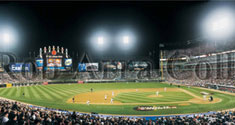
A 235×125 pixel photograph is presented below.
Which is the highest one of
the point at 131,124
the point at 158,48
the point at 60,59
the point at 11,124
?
the point at 158,48

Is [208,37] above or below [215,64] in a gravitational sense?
above

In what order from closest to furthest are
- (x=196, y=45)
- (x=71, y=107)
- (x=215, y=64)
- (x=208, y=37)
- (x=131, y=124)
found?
(x=131, y=124) < (x=71, y=107) < (x=215, y=64) < (x=208, y=37) < (x=196, y=45)

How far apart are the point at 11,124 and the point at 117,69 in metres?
Answer: 72.8

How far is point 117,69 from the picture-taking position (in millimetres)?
81812

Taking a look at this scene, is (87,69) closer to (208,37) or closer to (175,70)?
(175,70)

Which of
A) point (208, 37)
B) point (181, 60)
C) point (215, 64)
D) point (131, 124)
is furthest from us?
point (181, 60)

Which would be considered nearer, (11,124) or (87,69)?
(11,124)

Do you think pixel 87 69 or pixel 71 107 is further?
pixel 87 69

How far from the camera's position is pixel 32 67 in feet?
253

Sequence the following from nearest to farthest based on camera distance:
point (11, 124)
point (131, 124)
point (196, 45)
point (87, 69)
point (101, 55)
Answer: point (11, 124)
point (131, 124)
point (87, 69)
point (196, 45)
point (101, 55)

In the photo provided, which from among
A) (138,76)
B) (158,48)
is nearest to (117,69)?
(138,76)

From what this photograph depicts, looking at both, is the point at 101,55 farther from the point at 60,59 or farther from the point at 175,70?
the point at 175,70

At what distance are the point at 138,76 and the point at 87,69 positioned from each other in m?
27.3

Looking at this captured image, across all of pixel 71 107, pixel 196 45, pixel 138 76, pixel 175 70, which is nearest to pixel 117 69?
pixel 138 76
